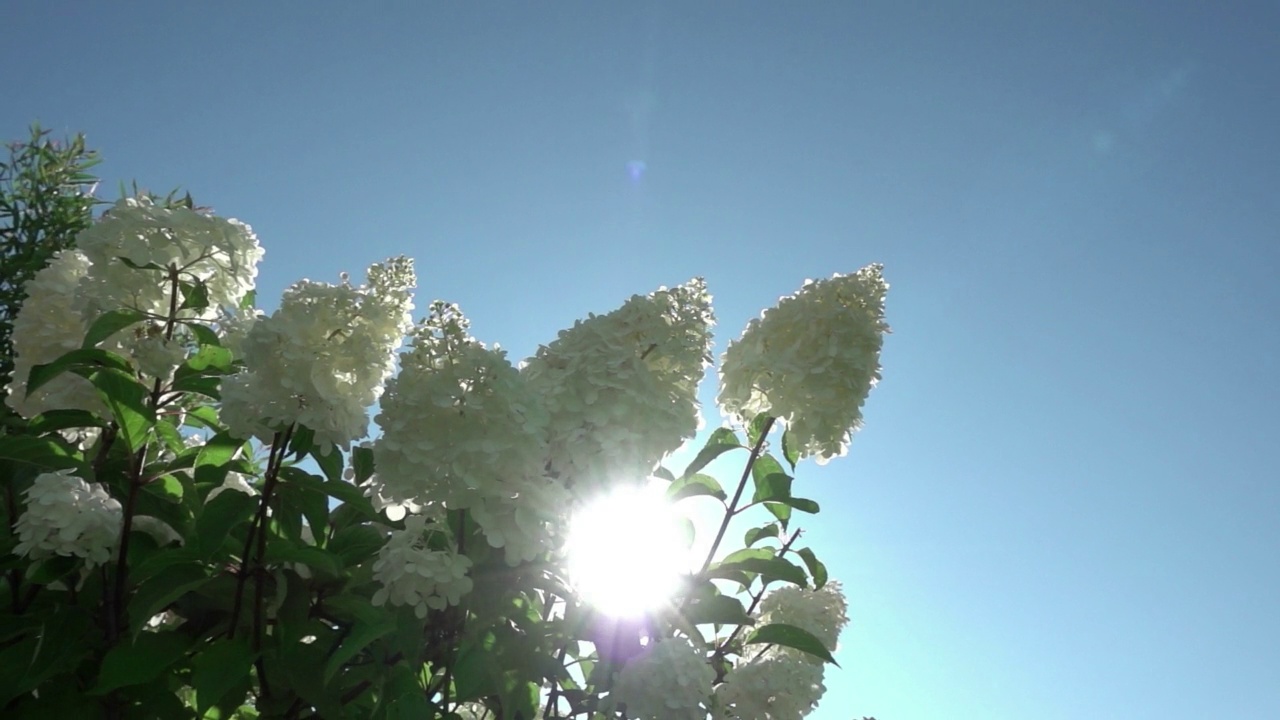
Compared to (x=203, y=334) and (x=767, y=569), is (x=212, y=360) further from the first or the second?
(x=767, y=569)

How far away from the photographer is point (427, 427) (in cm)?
181

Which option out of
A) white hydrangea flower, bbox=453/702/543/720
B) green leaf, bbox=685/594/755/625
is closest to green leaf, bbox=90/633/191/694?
white hydrangea flower, bbox=453/702/543/720

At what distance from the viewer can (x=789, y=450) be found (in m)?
2.69

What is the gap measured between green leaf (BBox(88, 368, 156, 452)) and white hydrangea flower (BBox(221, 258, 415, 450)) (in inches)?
15.4

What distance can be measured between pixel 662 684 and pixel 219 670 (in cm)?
102

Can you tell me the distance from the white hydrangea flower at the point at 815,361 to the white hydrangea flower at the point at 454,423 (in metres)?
1.00

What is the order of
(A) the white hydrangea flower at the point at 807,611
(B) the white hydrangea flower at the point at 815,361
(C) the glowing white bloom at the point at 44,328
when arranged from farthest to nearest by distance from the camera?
1. (A) the white hydrangea flower at the point at 807,611
2. (B) the white hydrangea flower at the point at 815,361
3. (C) the glowing white bloom at the point at 44,328

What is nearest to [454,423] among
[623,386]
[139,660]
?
[623,386]

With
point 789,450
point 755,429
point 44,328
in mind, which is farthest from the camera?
point 755,429

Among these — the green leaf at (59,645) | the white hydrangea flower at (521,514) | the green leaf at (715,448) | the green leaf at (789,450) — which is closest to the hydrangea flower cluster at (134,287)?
the green leaf at (59,645)

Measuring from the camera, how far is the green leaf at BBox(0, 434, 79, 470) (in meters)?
2.08

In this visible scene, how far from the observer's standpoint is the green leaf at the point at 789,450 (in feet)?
8.61

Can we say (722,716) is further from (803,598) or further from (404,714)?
(404,714)

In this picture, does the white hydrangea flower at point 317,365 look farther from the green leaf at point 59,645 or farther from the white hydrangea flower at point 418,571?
the green leaf at point 59,645
